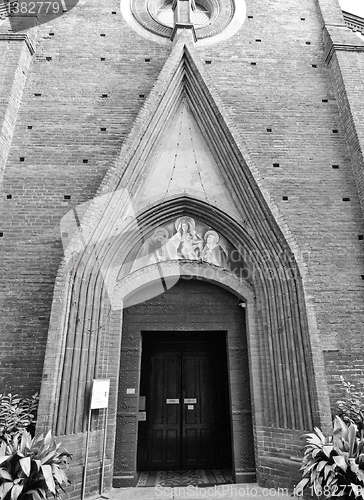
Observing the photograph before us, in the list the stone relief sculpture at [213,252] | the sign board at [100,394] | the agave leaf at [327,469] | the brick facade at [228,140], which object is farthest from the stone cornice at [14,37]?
the agave leaf at [327,469]

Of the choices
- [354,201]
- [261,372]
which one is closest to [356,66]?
[354,201]

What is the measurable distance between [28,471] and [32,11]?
385 inches

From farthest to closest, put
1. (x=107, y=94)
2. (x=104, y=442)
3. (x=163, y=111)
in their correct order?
(x=107, y=94) < (x=163, y=111) < (x=104, y=442)

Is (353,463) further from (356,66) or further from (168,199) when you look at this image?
(356,66)

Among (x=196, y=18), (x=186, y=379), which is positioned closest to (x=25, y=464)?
(x=186, y=379)

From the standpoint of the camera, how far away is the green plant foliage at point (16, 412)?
493 centimetres

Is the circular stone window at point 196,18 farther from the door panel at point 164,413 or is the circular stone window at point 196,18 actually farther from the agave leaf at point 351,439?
the agave leaf at point 351,439

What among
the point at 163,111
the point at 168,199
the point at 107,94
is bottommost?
the point at 168,199

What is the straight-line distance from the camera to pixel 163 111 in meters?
7.23

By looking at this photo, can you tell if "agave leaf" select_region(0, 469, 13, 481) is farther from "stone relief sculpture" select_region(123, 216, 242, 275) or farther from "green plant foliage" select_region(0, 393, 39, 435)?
"stone relief sculpture" select_region(123, 216, 242, 275)

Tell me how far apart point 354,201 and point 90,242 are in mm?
5025

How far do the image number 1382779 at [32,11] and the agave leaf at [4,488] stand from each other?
904cm
